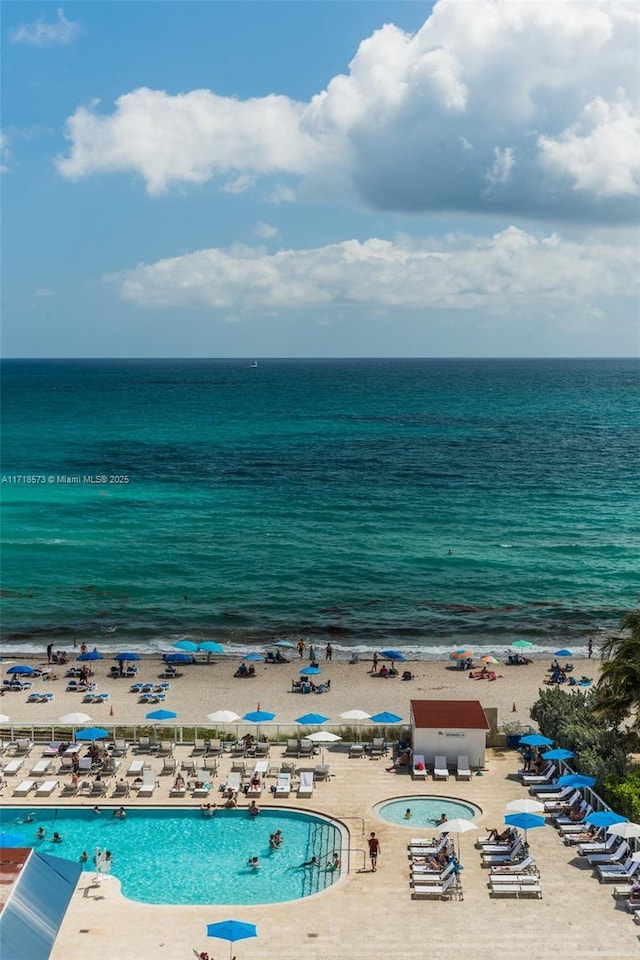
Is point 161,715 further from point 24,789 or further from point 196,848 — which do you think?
point 196,848

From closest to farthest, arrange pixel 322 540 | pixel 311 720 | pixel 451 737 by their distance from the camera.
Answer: pixel 451 737 < pixel 311 720 < pixel 322 540

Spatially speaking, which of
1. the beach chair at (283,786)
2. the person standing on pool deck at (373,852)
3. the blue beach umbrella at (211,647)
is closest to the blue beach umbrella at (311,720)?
the beach chair at (283,786)

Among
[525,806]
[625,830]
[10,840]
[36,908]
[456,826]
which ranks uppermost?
[36,908]

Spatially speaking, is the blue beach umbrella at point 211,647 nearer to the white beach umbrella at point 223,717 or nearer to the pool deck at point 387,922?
the white beach umbrella at point 223,717

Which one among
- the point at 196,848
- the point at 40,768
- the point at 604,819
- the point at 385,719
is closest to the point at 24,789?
the point at 40,768

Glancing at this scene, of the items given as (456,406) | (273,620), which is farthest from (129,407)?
(273,620)

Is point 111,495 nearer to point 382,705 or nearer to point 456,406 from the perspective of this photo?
point 382,705

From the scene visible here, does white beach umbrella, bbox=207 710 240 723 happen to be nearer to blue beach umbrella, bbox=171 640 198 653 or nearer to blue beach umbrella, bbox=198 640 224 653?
blue beach umbrella, bbox=198 640 224 653
